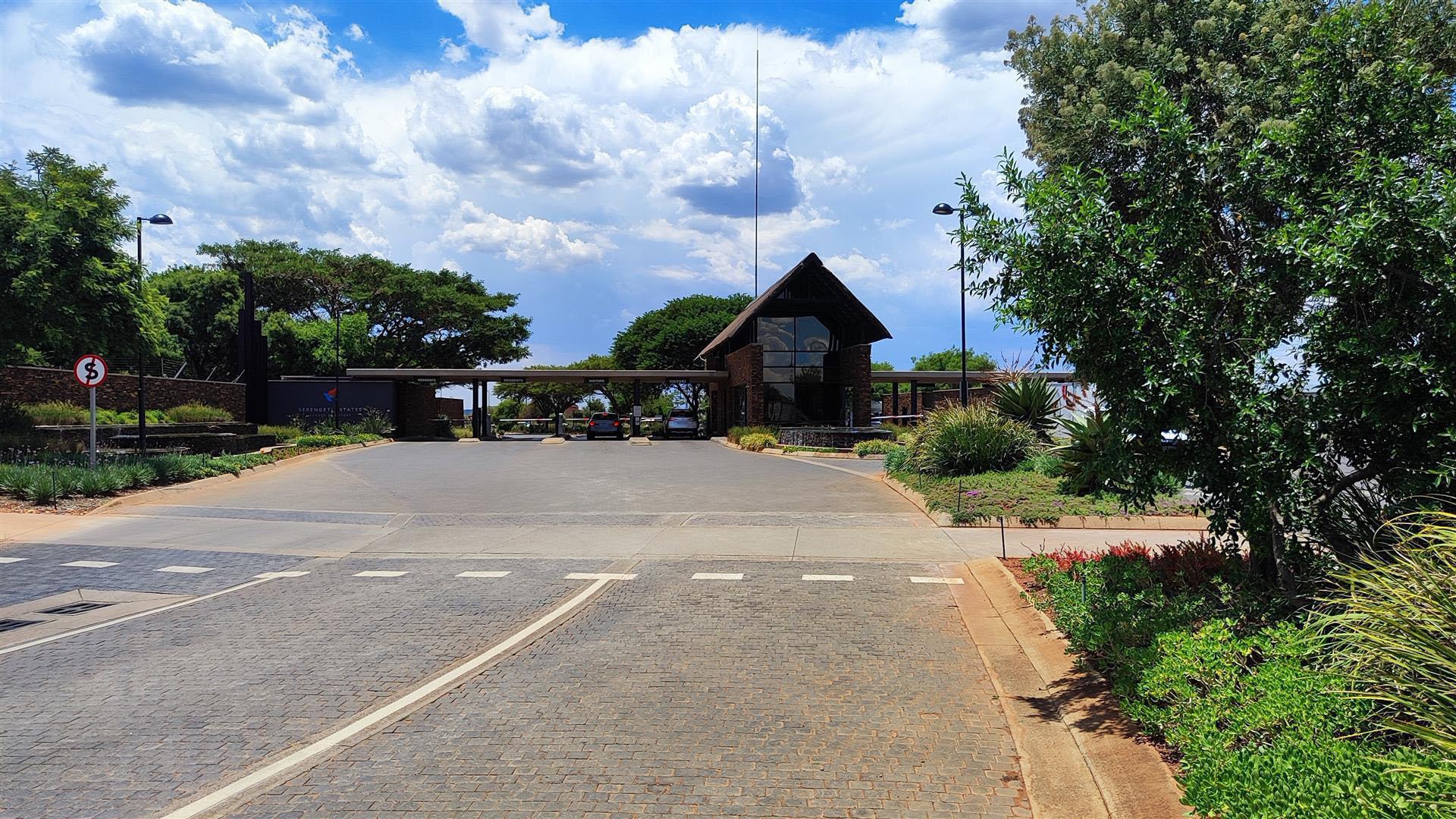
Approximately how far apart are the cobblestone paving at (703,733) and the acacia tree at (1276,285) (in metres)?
2.16

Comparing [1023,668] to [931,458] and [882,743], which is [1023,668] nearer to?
[882,743]

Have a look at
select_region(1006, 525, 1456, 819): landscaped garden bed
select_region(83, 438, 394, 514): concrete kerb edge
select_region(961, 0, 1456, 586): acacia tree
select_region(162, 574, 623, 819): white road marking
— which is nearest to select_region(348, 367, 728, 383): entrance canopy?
select_region(83, 438, 394, 514): concrete kerb edge

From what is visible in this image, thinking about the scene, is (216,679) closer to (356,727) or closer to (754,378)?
(356,727)

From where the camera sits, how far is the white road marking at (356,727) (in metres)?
4.20

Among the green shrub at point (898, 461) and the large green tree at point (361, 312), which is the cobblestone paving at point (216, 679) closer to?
the green shrub at point (898, 461)

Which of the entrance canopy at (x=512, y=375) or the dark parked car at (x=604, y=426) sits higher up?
the entrance canopy at (x=512, y=375)

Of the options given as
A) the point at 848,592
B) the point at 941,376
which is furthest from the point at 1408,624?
the point at 941,376

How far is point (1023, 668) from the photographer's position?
6336 mm

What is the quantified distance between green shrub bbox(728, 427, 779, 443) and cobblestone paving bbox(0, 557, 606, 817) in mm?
26568

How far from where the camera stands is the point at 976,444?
17.5 m

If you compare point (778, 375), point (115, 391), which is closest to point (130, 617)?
point (115, 391)

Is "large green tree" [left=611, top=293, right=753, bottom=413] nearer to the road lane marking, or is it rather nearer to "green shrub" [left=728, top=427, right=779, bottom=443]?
"green shrub" [left=728, top=427, right=779, bottom=443]

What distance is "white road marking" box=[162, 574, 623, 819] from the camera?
4203 mm

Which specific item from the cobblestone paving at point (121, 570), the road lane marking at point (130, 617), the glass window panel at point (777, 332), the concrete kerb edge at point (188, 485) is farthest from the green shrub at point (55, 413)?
the glass window panel at point (777, 332)
